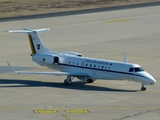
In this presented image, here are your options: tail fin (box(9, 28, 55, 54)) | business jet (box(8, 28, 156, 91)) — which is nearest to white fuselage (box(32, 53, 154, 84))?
business jet (box(8, 28, 156, 91))

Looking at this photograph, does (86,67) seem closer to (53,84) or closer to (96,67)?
(96,67)

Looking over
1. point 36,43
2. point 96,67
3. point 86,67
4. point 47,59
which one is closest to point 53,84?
point 47,59

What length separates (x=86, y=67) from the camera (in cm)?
4997

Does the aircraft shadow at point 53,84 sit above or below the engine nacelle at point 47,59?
below

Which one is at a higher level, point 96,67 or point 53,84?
point 96,67

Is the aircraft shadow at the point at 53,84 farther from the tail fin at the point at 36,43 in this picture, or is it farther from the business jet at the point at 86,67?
the tail fin at the point at 36,43

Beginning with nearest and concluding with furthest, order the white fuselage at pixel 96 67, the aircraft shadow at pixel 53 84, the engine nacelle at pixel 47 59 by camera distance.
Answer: the white fuselage at pixel 96 67 → the aircraft shadow at pixel 53 84 → the engine nacelle at pixel 47 59

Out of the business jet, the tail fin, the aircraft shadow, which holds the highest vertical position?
the tail fin

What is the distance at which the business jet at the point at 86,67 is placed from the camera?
47500mm

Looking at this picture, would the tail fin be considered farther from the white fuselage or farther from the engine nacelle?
the engine nacelle

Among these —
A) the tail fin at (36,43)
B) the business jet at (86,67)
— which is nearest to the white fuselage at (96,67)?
the business jet at (86,67)

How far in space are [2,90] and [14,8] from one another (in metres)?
60.3

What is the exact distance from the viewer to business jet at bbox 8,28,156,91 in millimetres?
47500

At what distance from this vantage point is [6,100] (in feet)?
143
